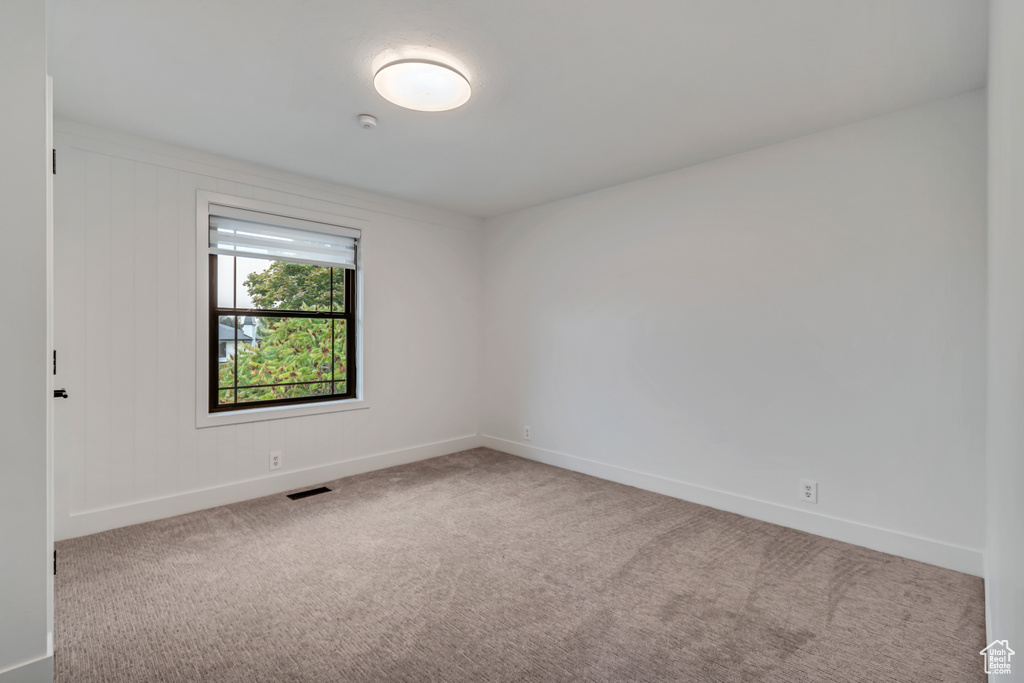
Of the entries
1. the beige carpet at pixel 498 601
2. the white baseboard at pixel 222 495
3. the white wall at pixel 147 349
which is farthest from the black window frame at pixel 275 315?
the beige carpet at pixel 498 601

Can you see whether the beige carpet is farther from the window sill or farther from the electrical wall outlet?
the window sill

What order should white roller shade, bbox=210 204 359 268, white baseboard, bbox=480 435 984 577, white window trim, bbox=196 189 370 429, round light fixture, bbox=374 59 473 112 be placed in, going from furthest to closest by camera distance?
white roller shade, bbox=210 204 359 268 < white window trim, bbox=196 189 370 429 < white baseboard, bbox=480 435 984 577 < round light fixture, bbox=374 59 473 112

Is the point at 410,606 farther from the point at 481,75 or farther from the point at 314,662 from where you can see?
the point at 481,75

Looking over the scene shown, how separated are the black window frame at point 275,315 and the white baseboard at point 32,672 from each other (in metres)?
2.14

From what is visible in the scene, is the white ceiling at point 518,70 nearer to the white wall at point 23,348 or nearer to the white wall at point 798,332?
the white wall at point 798,332

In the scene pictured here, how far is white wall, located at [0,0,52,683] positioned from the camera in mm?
1484

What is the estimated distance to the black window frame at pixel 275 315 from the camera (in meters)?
3.54

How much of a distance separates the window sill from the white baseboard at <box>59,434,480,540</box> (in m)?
0.45

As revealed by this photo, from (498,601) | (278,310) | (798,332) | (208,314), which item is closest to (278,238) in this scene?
(278,310)

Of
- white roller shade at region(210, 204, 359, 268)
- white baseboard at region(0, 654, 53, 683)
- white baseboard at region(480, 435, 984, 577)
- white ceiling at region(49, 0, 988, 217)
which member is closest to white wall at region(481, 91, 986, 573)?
white baseboard at region(480, 435, 984, 577)

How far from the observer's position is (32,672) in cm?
152

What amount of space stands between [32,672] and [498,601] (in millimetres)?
1626

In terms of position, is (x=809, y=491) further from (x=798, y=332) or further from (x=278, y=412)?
(x=278, y=412)

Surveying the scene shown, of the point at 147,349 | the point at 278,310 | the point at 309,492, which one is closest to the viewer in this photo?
the point at 147,349
